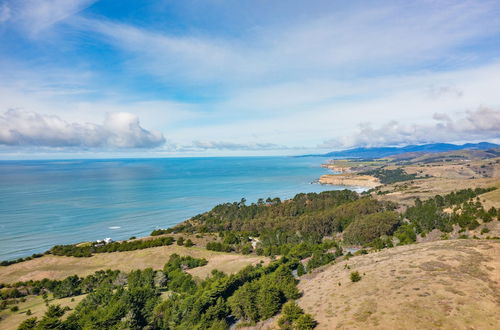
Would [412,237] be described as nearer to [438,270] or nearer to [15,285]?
[438,270]

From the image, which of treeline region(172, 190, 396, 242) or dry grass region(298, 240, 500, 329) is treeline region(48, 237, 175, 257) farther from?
dry grass region(298, 240, 500, 329)

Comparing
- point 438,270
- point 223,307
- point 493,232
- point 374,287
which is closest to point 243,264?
Answer: point 223,307

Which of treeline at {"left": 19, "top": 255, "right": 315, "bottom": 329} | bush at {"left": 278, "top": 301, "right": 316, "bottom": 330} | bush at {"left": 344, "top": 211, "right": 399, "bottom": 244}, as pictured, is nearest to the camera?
bush at {"left": 278, "top": 301, "right": 316, "bottom": 330}

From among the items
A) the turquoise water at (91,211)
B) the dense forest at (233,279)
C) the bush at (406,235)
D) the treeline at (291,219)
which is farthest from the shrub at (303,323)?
the turquoise water at (91,211)

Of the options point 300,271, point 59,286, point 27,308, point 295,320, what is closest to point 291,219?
point 300,271

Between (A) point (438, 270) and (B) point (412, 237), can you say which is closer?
(A) point (438, 270)

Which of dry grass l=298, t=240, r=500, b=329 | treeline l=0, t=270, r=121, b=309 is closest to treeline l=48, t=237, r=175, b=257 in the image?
treeline l=0, t=270, r=121, b=309

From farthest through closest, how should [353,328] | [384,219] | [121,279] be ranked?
[384,219] < [121,279] < [353,328]
